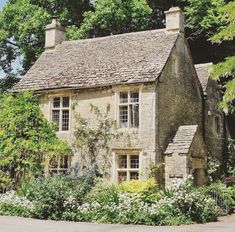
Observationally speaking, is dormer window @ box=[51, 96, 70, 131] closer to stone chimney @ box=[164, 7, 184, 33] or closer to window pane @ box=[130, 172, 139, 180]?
window pane @ box=[130, 172, 139, 180]

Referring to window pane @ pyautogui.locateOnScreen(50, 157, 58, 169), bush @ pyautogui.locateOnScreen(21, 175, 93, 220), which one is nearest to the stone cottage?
window pane @ pyautogui.locateOnScreen(50, 157, 58, 169)

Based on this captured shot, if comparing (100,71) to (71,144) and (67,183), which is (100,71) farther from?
(67,183)

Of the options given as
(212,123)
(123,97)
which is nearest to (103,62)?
(123,97)

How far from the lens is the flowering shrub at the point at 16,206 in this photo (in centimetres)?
2027

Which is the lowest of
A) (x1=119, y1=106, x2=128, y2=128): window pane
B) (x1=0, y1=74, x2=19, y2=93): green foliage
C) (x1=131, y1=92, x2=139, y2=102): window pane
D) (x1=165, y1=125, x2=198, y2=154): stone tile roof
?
(x1=165, y1=125, x2=198, y2=154): stone tile roof

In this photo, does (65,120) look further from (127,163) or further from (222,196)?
(222,196)

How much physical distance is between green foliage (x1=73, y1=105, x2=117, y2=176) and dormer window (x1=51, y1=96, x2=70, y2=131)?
110 cm

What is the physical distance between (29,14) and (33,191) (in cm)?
1939

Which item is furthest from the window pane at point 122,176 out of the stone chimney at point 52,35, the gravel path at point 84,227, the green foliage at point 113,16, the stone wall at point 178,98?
the green foliage at point 113,16

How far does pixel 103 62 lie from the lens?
88.6 feet

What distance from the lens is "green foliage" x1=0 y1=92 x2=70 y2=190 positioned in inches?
966

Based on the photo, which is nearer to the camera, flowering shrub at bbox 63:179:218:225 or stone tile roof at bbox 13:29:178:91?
flowering shrub at bbox 63:179:218:225

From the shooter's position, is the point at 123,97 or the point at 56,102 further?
the point at 56,102

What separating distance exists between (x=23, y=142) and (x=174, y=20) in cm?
1079
